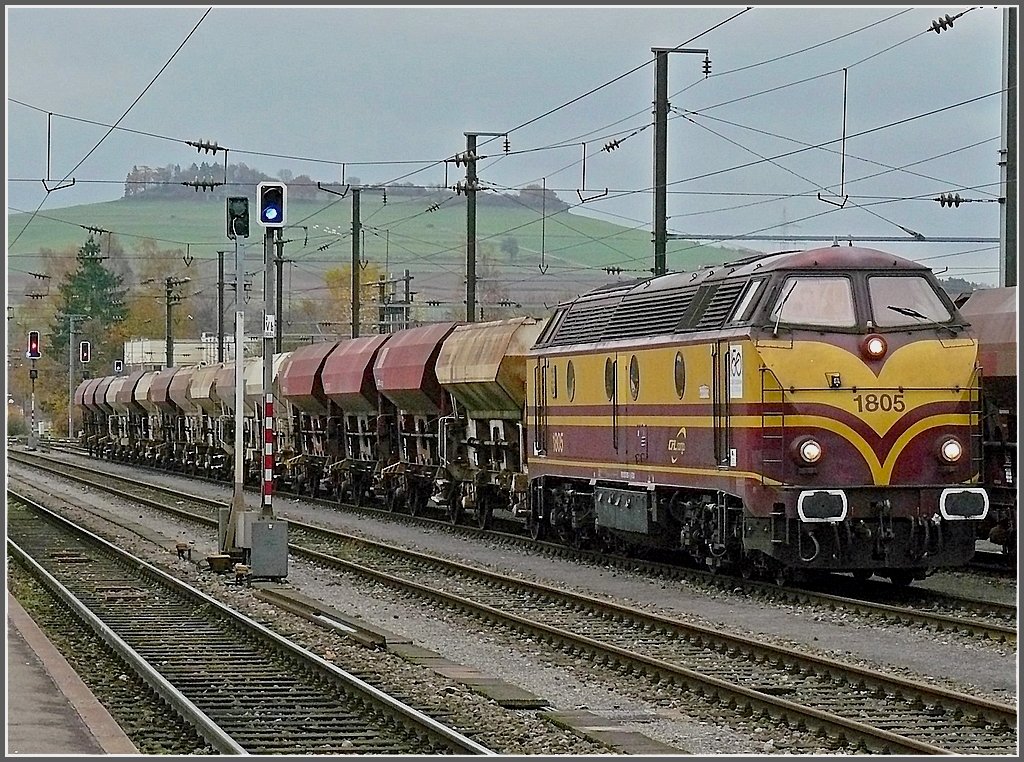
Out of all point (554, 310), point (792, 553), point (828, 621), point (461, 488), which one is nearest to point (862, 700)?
point (828, 621)

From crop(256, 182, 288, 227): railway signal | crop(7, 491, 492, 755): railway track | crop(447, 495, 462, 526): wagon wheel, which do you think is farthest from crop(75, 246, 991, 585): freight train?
crop(7, 491, 492, 755): railway track

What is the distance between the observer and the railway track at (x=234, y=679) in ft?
37.6

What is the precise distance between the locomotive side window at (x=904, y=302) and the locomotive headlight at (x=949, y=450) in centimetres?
125

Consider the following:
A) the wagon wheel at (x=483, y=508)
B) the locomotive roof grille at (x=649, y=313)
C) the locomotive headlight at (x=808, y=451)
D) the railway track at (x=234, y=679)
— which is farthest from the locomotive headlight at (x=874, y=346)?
the wagon wheel at (x=483, y=508)

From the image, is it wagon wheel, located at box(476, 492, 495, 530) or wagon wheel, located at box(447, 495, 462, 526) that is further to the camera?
wagon wheel, located at box(447, 495, 462, 526)

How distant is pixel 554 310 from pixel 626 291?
10.7 ft

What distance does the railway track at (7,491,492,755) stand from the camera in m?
11.5

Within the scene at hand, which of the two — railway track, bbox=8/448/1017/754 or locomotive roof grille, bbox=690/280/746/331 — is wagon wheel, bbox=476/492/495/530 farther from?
locomotive roof grille, bbox=690/280/746/331

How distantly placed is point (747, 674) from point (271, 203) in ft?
31.2

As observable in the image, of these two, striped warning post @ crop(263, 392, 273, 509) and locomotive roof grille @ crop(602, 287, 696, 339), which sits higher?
locomotive roof grille @ crop(602, 287, 696, 339)

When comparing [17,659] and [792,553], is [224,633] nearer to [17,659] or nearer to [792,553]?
[17,659]

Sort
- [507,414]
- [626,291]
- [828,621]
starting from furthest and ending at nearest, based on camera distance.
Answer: [507,414] → [626,291] → [828,621]

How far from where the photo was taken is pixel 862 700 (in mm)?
12656

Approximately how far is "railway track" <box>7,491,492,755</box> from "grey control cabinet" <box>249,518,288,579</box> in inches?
43.5
